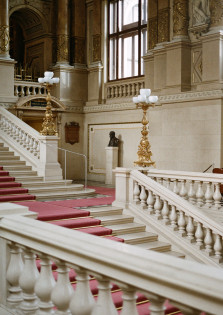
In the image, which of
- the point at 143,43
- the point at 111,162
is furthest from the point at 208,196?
the point at 143,43

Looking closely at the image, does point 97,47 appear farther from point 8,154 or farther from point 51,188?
point 51,188

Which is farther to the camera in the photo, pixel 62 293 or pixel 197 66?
pixel 197 66

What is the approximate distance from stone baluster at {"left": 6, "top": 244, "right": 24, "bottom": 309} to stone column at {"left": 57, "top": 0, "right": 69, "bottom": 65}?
14.7m

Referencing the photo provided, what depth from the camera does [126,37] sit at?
16.1 metres

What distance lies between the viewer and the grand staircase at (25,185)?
411 inches

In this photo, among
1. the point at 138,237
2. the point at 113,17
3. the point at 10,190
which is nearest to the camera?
Result: the point at 138,237

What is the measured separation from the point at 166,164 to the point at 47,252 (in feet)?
36.7

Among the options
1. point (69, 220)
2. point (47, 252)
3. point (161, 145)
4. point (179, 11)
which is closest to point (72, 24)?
point (179, 11)

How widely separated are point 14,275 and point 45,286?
0.50 metres

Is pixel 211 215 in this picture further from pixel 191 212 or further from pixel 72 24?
pixel 72 24

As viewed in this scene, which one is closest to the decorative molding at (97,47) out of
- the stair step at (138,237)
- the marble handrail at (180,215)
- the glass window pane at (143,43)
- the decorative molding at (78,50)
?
the decorative molding at (78,50)

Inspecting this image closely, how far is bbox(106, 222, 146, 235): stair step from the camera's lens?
839 cm

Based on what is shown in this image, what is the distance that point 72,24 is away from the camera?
17609 mm

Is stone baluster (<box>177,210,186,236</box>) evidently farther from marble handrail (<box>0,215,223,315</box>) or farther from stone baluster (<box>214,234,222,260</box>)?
marble handrail (<box>0,215,223,315</box>)
